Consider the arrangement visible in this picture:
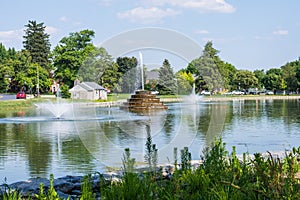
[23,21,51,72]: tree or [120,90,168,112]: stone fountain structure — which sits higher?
[23,21,51,72]: tree

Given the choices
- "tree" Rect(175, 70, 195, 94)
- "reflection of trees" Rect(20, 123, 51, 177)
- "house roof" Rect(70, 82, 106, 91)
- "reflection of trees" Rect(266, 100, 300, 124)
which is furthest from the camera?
"house roof" Rect(70, 82, 106, 91)

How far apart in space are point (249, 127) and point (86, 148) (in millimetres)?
8307

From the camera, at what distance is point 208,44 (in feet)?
233

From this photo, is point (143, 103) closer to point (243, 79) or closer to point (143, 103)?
point (143, 103)

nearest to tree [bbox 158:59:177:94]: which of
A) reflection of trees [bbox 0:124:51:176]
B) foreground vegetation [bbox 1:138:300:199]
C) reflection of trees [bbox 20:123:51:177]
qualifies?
reflection of trees [bbox 0:124:51:176]

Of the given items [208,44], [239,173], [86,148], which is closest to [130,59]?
[208,44]

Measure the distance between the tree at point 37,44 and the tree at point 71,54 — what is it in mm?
10366

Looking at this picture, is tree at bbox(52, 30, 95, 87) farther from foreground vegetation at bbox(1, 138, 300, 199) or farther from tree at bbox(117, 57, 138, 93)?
foreground vegetation at bbox(1, 138, 300, 199)

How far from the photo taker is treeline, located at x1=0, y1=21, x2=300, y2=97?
45906mm

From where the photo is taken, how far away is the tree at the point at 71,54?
58250mm

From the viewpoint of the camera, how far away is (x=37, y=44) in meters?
74.1

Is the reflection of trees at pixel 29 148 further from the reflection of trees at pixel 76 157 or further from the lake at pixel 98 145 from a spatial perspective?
the reflection of trees at pixel 76 157

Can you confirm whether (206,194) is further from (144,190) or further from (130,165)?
(130,165)

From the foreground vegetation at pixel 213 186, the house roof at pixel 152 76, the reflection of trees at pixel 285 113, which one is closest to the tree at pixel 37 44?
the house roof at pixel 152 76
